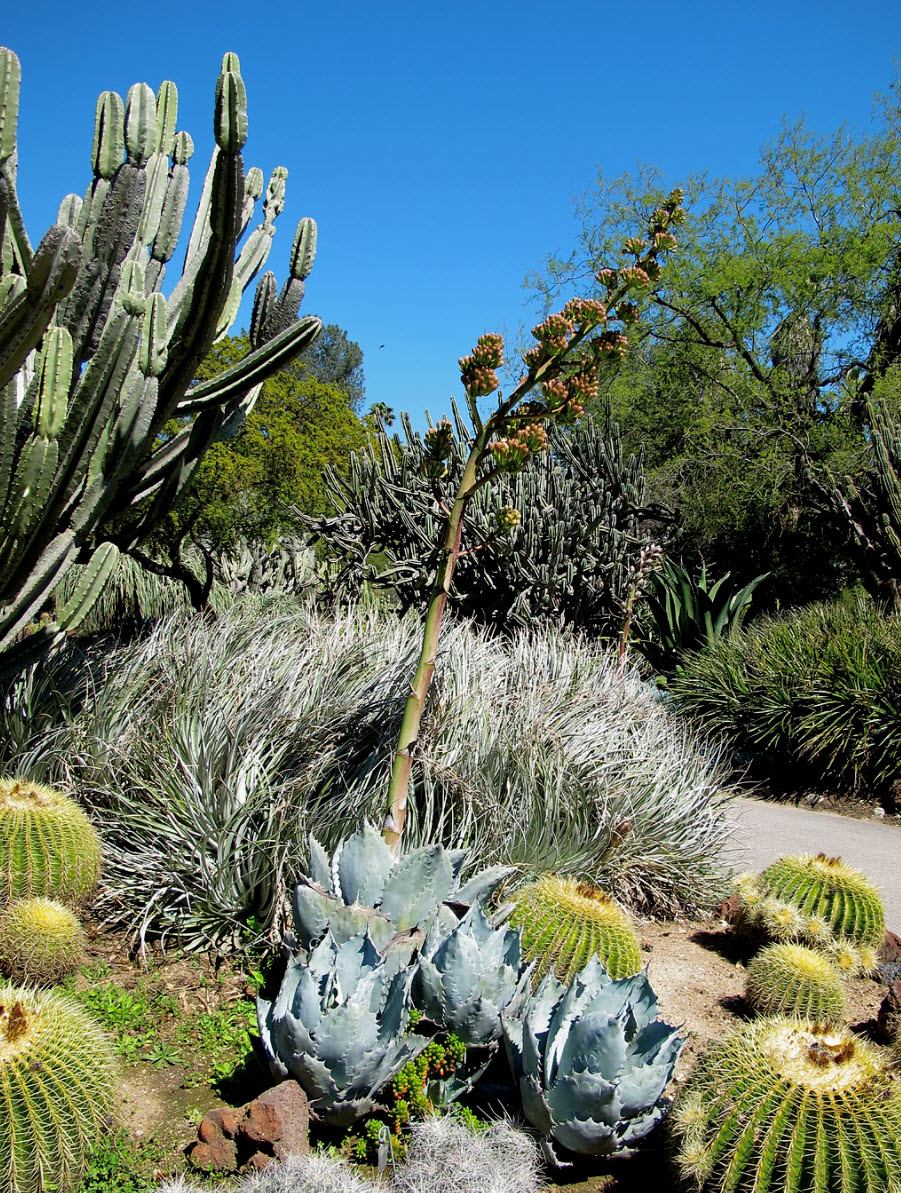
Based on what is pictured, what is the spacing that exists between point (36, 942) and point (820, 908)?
347 centimetres

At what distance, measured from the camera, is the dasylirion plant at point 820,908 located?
170 inches

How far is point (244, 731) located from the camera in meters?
4.43

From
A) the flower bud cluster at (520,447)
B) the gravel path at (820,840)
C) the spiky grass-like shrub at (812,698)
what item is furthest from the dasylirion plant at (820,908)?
the spiky grass-like shrub at (812,698)

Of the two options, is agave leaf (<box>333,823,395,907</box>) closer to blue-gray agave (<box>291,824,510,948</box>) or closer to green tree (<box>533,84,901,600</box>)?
blue-gray agave (<box>291,824,510,948</box>)

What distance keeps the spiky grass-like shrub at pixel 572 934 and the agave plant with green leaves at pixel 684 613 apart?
7.82 m

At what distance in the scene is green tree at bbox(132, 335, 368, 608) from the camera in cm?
1130

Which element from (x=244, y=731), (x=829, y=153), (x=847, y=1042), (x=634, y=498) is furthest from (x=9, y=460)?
(x=829, y=153)

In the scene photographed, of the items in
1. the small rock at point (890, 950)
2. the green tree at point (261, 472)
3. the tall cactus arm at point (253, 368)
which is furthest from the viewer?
the green tree at point (261, 472)

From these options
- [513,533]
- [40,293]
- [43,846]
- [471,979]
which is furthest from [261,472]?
[471,979]

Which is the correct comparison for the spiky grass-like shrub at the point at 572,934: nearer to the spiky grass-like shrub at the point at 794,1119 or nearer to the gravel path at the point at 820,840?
the spiky grass-like shrub at the point at 794,1119

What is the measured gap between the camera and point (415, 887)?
3.45 m

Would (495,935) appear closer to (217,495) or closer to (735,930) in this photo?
(735,930)

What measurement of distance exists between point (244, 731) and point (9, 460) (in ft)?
5.39

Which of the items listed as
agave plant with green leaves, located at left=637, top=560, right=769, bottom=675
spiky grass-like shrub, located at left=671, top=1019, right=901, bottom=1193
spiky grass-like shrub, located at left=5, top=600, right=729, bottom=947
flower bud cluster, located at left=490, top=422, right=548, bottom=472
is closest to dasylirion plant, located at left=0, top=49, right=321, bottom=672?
spiky grass-like shrub, located at left=5, top=600, right=729, bottom=947
